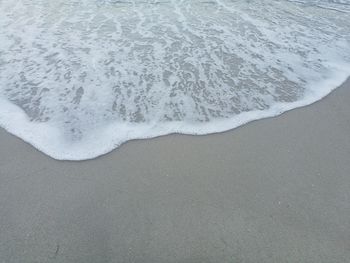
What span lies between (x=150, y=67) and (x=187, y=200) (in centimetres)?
220

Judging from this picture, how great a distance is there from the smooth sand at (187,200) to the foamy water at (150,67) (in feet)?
0.84

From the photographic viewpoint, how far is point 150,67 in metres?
4.16

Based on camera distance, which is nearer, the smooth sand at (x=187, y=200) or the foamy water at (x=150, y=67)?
the smooth sand at (x=187, y=200)

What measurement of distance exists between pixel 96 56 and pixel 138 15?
1901 millimetres

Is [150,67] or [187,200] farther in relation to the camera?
[150,67]

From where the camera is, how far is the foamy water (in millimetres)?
3172

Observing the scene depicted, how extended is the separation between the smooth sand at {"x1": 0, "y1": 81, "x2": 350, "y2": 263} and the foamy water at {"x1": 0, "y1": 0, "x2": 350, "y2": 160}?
0.84 ft

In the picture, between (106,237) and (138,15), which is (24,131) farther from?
(138,15)

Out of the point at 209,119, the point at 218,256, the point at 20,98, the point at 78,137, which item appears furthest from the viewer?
the point at 20,98

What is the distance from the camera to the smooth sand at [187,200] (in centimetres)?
208

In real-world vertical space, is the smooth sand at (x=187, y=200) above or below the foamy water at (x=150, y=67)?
above

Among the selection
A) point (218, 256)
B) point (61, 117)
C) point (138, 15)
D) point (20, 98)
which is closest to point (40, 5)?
point (138, 15)

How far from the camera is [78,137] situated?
301 cm

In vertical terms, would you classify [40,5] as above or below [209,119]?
below
